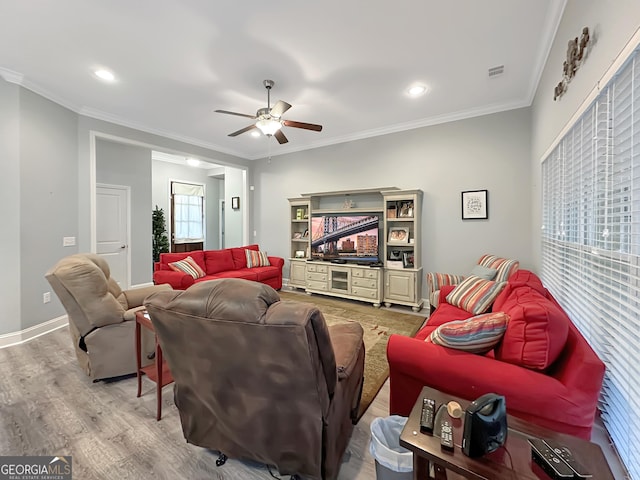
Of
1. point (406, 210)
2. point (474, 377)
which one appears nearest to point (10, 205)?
point (474, 377)

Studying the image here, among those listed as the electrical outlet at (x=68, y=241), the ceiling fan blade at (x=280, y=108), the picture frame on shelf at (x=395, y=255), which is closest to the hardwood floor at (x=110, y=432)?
the electrical outlet at (x=68, y=241)

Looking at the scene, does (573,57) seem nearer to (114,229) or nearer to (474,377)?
(474,377)

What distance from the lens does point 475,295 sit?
2.55 metres

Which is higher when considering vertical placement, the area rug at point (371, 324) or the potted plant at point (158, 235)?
the potted plant at point (158, 235)

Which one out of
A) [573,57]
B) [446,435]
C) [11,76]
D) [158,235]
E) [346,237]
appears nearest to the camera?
[446,435]

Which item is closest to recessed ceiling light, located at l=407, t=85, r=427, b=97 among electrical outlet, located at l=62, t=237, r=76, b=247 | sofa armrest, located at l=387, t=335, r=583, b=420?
sofa armrest, located at l=387, t=335, r=583, b=420

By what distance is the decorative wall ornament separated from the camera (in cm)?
154

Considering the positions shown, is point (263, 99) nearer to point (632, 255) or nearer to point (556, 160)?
point (556, 160)

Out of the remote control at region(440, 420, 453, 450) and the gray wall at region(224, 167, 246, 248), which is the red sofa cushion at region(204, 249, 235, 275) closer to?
the gray wall at region(224, 167, 246, 248)

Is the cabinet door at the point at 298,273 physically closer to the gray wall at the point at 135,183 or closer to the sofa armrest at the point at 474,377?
the gray wall at the point at 135,183

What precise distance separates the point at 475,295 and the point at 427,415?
70.5 inches

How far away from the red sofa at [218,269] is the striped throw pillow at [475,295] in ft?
10.5

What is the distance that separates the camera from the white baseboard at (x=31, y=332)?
300cm

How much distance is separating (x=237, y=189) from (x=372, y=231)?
3.95 m
